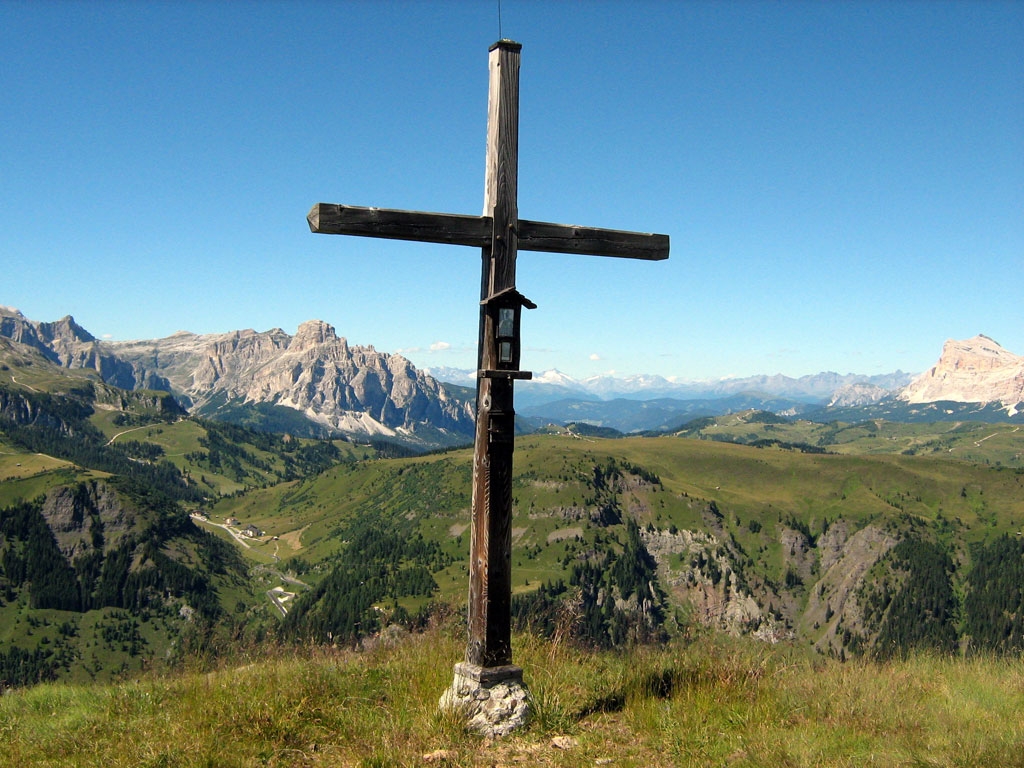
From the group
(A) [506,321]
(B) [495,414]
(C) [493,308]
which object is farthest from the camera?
(A) [506,321]

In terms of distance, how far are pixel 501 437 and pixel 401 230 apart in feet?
10.2

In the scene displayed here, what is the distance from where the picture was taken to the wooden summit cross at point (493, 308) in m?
Answer: 9.16

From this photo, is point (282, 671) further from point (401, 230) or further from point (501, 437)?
point (401, 230)

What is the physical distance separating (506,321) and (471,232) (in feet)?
4.35

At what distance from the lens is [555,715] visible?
28.9 feet

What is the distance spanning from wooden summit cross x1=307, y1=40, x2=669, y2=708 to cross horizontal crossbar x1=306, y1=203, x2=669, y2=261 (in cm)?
1

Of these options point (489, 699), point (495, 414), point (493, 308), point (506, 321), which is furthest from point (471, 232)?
point (489, 699)

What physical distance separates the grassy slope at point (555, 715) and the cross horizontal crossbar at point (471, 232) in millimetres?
6126

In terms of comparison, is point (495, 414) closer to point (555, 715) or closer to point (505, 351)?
point (505, 351)

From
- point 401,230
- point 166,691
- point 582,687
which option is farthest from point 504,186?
point 166,691

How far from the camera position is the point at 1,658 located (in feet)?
636

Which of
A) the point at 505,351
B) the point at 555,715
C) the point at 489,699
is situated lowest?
the point at 555,715

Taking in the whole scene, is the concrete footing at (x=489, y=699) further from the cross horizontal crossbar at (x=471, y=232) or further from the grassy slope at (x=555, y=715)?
the cross horizontal crossbar at (x=471, y=232)

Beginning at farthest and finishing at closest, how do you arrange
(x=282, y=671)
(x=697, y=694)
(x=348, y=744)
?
(x=282, y=671), (x=697, y=694), (x=348, y=744)
